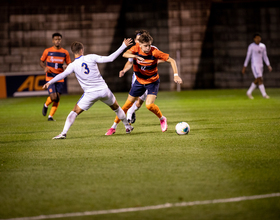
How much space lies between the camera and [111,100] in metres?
7.61

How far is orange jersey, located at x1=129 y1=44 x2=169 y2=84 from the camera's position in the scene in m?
7.86

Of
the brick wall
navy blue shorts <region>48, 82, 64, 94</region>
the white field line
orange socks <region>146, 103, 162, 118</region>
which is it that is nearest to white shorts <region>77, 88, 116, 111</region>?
orange socks <region>146, 103, 162, 118</region>

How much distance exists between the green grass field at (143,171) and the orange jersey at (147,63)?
3.33 ft

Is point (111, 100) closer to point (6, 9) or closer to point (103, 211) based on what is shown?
point (103, 211)

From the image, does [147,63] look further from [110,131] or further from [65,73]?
[65,73]

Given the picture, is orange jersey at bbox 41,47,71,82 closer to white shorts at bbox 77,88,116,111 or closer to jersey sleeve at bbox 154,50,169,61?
white shorts at bbox 77,88,116,111

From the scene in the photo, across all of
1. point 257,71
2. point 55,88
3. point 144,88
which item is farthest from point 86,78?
point 257,71

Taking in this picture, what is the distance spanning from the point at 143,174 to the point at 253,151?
1928 mm

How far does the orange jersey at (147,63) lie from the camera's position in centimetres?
786

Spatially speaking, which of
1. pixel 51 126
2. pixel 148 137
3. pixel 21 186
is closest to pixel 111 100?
pixel 148 137

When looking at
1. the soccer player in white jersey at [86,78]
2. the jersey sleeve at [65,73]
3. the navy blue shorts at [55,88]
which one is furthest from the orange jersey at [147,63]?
the navy blue shorts at [55,88]

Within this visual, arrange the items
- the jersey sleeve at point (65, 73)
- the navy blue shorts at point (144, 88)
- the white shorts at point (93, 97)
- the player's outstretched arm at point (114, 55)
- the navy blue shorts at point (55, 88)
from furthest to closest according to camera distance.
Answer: the navy blue shorts at point (55, 88) < the navy blue shorts at point (144, 88) < the white shorts at point (93, 97) < the jersey sleeve at point (65, 73) < the player's outstretched arm at point (114, 55)

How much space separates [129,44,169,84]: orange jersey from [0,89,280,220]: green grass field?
1.02 metres

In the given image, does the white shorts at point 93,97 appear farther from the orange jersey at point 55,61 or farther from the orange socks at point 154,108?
the orange jersey at point 55,61
